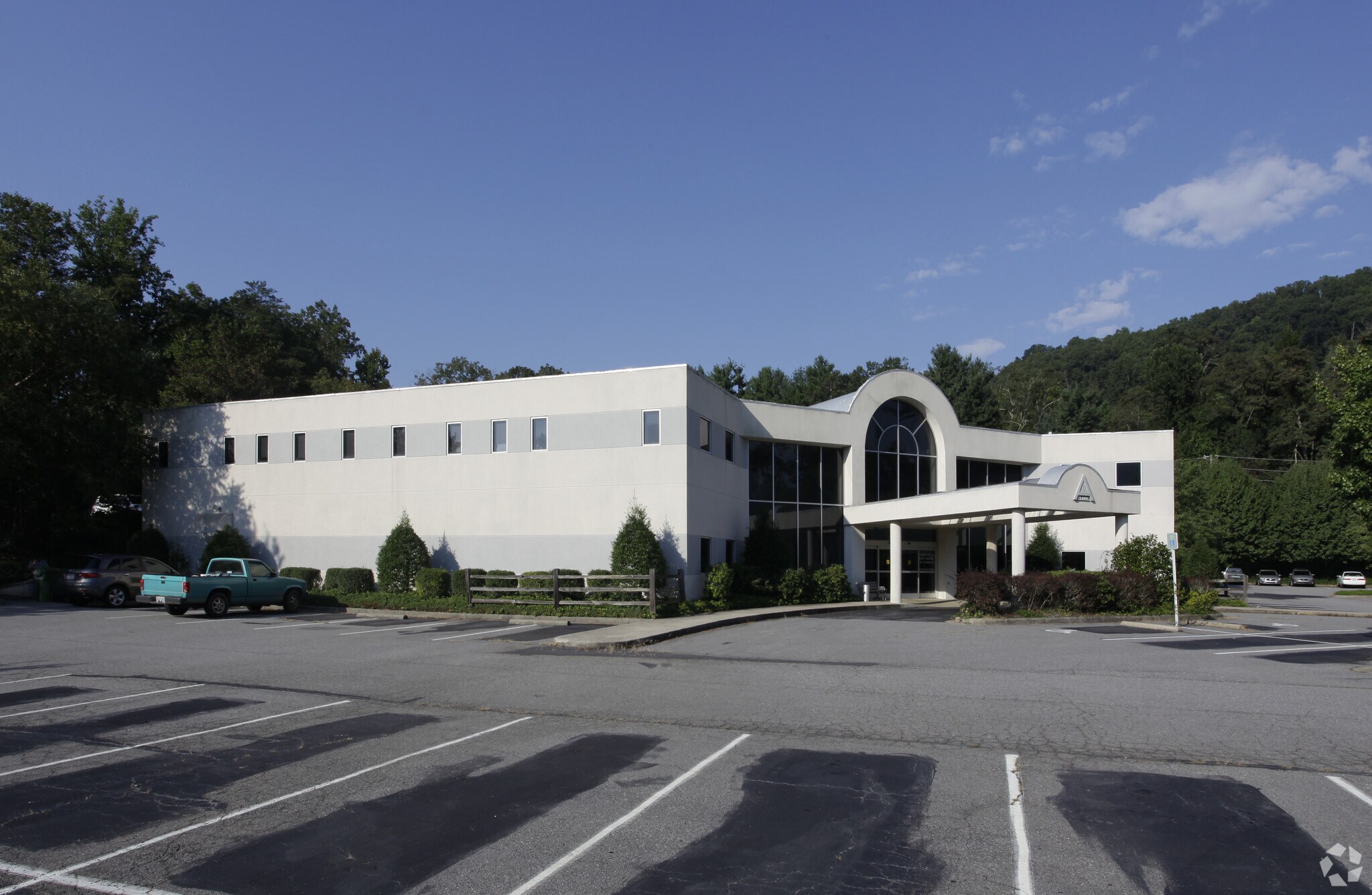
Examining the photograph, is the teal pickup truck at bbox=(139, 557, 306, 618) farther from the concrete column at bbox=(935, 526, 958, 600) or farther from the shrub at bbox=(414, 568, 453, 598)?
the concrete column at bbox=(935, 526, 958, 600)

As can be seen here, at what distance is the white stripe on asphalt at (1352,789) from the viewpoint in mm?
7266

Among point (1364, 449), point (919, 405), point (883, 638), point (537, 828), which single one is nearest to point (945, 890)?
point (537, 828)

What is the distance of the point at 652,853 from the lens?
6.03 metres

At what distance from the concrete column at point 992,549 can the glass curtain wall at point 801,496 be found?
5.89 meters

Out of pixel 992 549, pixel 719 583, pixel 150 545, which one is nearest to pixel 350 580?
pixel 150 545

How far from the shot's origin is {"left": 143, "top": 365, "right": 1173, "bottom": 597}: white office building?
94.2ft

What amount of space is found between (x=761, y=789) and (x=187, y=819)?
4.55 metres

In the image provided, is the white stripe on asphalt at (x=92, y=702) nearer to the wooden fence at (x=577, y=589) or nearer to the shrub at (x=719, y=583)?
the wooden fence at (x=577, y=589)

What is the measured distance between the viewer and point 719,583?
93.2 feet

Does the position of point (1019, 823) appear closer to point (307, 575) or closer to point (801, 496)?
point (801, 496)

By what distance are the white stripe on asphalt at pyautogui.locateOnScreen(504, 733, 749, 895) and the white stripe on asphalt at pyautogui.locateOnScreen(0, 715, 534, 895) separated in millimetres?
235

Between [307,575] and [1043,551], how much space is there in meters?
31.0

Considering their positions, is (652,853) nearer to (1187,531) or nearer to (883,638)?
(883,638)

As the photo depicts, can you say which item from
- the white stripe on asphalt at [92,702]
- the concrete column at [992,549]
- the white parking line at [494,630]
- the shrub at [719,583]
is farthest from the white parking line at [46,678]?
the concrete column at [992,549]
